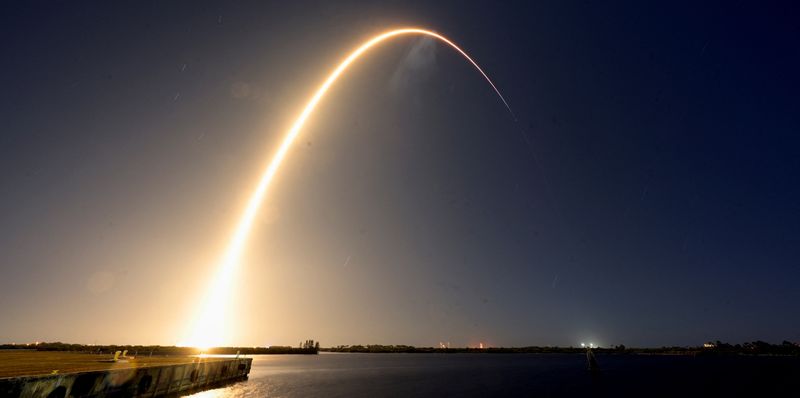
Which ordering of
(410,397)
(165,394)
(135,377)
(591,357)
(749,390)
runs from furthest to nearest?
(591,357) < (749,390) < (410,397) < (165,394) < (135,377)

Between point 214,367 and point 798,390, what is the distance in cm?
7963

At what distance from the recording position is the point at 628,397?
145ft

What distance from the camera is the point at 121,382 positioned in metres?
30.3

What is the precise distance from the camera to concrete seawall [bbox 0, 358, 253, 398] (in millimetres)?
21000

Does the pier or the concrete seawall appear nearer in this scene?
the concrete seawall

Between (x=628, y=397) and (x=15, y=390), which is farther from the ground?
(x=15, y=390)

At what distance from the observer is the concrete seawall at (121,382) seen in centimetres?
2100

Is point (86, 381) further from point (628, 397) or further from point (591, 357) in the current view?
point (591, 357)

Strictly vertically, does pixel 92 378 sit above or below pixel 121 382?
above

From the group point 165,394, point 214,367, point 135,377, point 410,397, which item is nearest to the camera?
point 135,377

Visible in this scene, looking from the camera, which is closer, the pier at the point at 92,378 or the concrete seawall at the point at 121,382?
the concrete seawall at the point at 121,382

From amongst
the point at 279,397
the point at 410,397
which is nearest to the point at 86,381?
the point at 279,397

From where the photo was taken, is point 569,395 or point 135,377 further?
point 569,395

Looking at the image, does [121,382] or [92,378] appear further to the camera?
[121,382]
